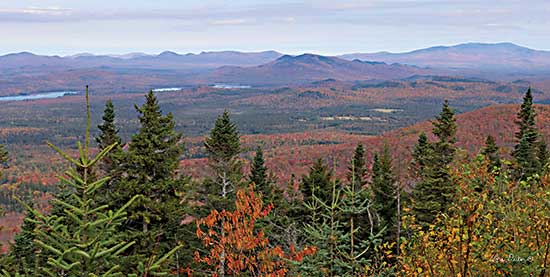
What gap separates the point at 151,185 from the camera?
16359 millimetres

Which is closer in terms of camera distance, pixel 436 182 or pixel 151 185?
pixel 151 185

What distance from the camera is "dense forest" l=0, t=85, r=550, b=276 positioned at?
6.25 m

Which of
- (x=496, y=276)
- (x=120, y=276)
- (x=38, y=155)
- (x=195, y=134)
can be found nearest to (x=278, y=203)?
(x=496, y=276)

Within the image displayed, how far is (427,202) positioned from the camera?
24.3 metres

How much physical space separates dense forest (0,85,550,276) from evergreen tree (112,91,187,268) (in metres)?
0.04

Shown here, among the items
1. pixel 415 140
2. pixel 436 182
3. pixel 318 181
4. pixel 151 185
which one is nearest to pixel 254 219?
pixel 151 185

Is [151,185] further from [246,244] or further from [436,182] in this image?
[436,182]

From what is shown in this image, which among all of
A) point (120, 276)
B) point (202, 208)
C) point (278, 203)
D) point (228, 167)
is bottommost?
point (278, 203)

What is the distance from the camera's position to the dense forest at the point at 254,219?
6250 mm

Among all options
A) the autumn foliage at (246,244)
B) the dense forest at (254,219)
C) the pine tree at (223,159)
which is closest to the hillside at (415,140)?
the dense forest at (254,219)

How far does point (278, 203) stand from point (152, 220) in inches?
524

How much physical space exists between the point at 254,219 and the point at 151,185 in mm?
3961

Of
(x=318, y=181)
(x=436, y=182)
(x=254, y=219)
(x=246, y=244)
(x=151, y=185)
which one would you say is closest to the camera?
(x=246, y=244)

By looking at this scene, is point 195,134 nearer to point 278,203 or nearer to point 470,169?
→ point 278,203
